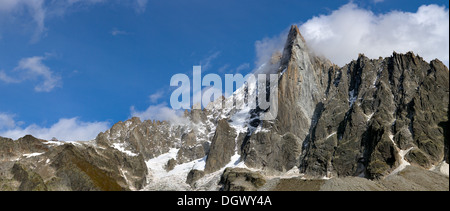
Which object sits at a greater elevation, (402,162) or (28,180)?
(402,162)

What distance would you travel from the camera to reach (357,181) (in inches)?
6368

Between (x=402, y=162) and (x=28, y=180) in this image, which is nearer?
(x=28, y=180)

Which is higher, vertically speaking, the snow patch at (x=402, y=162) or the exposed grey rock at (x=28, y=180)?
the snow patch at (x=402, y=162)

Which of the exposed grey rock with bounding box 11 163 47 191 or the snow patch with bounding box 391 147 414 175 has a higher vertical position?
the snow patch with bounding box 391 147 414 175

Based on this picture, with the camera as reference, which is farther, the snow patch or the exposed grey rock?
the snow patch

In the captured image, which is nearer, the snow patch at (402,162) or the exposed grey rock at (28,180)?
the exposed grey rock at (28,180)
